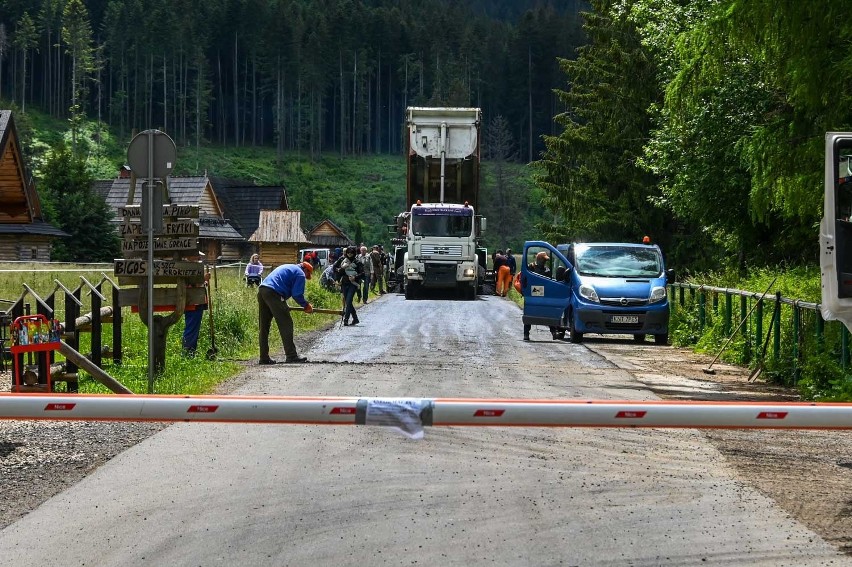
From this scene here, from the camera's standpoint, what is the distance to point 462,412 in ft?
16.7

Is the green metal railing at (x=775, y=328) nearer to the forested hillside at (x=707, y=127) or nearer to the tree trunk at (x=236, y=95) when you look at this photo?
the forested hillside at (x=707, y=127)

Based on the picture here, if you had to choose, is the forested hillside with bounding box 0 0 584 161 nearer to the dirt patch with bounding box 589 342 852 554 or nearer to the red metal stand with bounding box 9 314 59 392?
the dirt patch with bounding box 589 342 852 554

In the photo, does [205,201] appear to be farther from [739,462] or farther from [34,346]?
[739,462]

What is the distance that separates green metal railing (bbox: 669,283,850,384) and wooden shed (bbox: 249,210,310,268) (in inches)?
2398

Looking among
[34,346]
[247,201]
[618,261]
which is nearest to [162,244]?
[34,346]

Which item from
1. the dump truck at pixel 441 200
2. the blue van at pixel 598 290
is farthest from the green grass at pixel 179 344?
the dump truck at pixel 441 200

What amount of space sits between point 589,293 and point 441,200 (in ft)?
57.4

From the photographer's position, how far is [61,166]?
57.7 m

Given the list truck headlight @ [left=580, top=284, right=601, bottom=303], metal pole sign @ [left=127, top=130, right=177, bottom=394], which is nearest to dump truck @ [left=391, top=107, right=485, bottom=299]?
truck headlight @ [left=580, top=284, right=601, bottom=303]

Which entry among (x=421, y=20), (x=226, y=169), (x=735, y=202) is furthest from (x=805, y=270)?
(x=421, y=20)

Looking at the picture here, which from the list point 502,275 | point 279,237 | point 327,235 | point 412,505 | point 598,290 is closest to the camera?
point 412,505

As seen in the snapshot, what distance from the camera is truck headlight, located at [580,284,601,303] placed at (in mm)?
20891

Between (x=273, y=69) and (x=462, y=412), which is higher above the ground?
(x=273, y=69)

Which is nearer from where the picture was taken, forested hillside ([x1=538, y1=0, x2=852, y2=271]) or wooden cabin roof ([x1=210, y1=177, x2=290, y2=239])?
forested hillside ([x1=538, y1=0, x2=852, y2=271])
